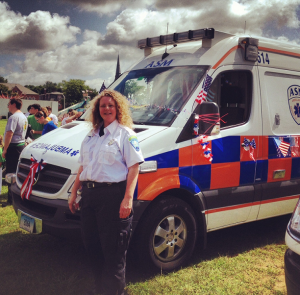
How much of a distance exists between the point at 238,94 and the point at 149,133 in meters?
1.33

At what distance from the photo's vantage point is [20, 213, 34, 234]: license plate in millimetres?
3752

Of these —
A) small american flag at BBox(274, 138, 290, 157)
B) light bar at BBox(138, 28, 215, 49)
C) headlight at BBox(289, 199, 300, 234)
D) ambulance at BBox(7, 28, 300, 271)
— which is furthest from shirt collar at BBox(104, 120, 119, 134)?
small american flag at BBox(274, 138, 290, 157)

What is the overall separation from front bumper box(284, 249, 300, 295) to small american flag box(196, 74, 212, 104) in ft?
6.07

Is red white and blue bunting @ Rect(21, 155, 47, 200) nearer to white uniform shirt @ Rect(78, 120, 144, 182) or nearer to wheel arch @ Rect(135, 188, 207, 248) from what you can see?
white uniform shirt @ Rect(78, 120, 144, 182)

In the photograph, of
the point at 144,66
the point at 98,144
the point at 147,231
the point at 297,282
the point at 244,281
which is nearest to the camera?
the point at 297,282

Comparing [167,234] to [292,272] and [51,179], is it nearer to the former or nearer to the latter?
[51,179]

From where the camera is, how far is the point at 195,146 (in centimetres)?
375

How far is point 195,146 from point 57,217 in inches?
59.9

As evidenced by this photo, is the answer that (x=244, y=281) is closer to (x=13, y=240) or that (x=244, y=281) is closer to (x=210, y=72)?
(x=210, y=72)

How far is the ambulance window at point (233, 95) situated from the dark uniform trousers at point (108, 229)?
1.70m

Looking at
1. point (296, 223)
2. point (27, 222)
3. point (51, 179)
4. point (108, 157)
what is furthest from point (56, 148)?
point (296, 223)

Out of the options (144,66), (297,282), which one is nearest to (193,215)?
(297,282)

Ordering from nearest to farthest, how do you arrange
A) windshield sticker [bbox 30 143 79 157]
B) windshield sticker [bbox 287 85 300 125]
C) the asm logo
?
1. windshield sticker [bbox 30 143 79 157]
2. the asm logo
3. windshield sticker [bbox 287 85 300 125]

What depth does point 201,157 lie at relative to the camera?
3.82 m
